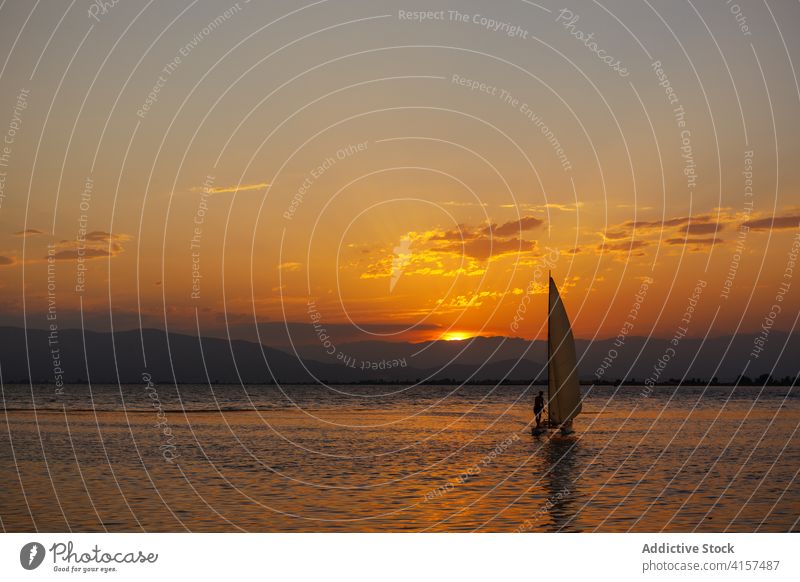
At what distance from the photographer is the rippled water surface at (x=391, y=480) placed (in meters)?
29.0

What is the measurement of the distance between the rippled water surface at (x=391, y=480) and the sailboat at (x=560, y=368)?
6.22 ft

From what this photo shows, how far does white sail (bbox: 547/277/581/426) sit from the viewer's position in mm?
55094

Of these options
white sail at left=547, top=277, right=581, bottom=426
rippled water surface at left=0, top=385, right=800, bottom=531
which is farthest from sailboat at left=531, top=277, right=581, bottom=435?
rippled water surface at left=0, top=385, right=800, bottom=531

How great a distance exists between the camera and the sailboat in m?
55.1

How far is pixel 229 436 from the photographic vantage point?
67.1m

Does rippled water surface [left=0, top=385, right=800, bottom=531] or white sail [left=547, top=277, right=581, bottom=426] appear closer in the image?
rippled water surface [left=0, top=385, right=800, bottom=531]

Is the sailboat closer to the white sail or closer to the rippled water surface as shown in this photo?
the white sail

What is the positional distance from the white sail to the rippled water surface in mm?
2126

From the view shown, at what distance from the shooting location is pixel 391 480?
38.6m

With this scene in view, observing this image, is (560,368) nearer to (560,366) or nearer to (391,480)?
(560,366)
